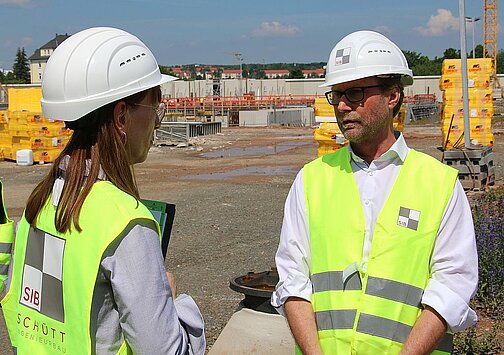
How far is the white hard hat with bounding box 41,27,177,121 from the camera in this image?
202 centimetres

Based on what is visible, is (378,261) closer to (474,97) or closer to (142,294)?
(142,294)

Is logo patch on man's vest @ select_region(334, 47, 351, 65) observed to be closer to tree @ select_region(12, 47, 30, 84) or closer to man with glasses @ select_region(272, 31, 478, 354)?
man with glasses @ select_region(272, 31, 478, 354)

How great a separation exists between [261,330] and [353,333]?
1.71 metres

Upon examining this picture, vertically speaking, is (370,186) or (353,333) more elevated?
(370,186)

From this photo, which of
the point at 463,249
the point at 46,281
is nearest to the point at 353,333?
the point at 463,249

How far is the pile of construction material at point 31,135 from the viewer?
24.2 m

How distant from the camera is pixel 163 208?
229 cm

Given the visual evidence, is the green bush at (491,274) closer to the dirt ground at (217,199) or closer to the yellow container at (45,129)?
the dirt ground at (217,199)

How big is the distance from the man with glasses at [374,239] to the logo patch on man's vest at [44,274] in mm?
1096

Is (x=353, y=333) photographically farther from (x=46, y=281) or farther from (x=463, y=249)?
(x=46, y=281)

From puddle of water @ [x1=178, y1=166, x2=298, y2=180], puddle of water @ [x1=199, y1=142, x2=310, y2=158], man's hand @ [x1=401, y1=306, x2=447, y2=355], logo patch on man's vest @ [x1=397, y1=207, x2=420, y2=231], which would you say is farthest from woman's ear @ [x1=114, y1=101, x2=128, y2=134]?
puddle of water @ [x1=199, y1=142, x2=310, y2=158]

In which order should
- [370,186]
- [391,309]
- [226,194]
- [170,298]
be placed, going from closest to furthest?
[170,298] → [391,309] → [370,186] → [226,194]

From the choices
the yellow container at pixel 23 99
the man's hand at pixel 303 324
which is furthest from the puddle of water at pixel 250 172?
the man's hand at pixel 303 324

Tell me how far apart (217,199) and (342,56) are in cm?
1204
